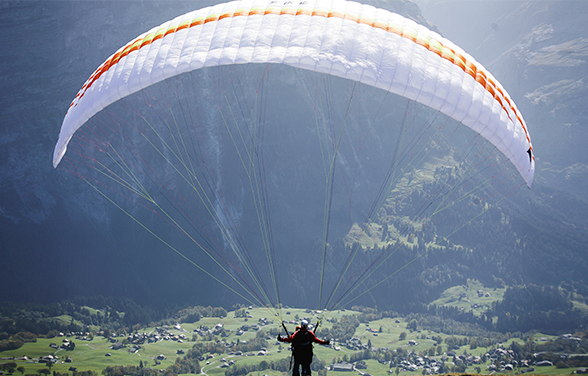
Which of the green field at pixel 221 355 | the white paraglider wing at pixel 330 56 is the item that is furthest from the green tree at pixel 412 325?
the white paraglider wing at pixel 330 56

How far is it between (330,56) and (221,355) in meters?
157

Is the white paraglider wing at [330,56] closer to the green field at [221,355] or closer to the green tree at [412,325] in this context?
the green field at [221,355]

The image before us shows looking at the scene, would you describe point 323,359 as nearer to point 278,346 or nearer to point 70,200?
point 278,346

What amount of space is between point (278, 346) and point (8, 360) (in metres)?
90.6

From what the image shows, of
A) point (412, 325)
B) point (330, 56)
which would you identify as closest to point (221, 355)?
point (412, 325)

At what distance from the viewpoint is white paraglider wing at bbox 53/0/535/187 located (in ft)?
60.2

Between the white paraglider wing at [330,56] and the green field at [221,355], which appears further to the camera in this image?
the green field at [221,355]

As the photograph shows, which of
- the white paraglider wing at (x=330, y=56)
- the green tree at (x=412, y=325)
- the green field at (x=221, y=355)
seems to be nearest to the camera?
the white paraglider wing at (x=330, y=56)

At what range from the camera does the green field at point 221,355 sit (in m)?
146

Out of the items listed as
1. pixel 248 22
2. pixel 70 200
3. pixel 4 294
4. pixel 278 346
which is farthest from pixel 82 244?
pixel 248 22

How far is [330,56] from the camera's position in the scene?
60.3ft

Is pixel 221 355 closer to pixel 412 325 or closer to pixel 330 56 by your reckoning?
pixel 412 325

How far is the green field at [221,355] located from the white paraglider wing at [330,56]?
115 m

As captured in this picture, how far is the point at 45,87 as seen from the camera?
191375 mm
